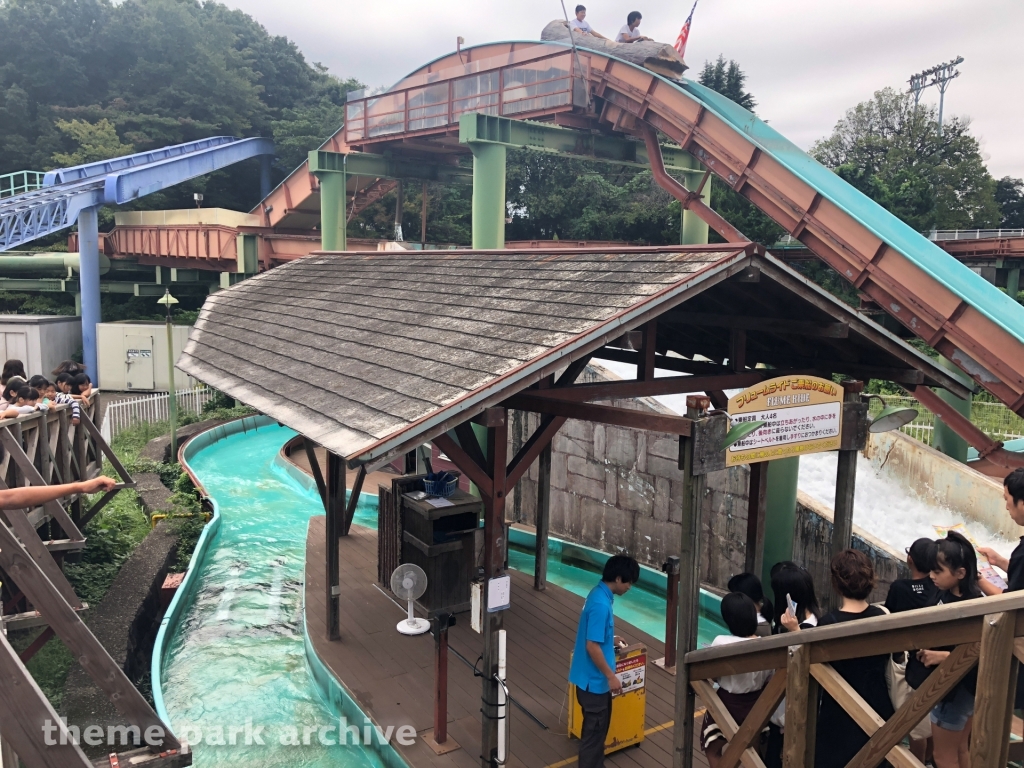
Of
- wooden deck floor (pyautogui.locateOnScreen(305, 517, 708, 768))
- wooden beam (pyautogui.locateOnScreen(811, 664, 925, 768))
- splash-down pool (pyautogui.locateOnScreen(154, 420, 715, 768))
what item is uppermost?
wooden beam (pyautogui.locateOnScreen(811, 664, 925, 768))

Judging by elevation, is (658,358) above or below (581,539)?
above

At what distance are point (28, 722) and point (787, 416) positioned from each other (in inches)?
180

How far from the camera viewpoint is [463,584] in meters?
7.39

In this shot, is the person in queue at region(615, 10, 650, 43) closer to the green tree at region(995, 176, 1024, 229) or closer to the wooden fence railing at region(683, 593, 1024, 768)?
the wooden fence railing at region(683, 593, 1024, 768)

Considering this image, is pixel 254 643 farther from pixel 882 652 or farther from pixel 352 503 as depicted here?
pixel 882 652

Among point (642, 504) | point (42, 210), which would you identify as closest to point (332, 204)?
point (42, 210)

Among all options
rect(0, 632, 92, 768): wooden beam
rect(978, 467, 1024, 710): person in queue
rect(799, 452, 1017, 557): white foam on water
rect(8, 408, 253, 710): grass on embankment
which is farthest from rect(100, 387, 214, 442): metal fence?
rect(978, 467, 1024, 710): person in queue

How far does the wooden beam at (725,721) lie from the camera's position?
367 centimetres

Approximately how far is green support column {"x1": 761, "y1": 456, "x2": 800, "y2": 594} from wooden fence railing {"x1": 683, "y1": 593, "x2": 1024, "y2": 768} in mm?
5083

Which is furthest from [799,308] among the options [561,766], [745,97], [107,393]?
[745,97]

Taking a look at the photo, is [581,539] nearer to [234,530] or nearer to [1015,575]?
[234,530]

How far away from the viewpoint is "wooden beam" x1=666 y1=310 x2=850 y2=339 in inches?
220

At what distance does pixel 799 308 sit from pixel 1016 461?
9123 mm

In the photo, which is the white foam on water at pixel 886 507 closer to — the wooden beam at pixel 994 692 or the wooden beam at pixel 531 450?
the wooden beam at pixel 531 450
